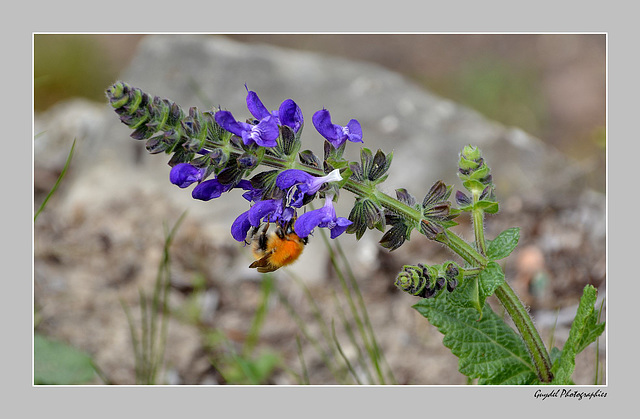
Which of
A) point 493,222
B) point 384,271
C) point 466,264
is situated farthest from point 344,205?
point 466,264

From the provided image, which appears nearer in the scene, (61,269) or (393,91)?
(61,269)

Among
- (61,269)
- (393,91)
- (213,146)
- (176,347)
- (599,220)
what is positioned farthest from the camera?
(393,91)

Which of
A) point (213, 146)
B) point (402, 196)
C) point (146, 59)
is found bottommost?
point (402, 196)

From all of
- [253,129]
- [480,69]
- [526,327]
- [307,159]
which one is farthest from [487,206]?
[480,69]

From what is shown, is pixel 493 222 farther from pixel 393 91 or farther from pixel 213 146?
pixel 213 146

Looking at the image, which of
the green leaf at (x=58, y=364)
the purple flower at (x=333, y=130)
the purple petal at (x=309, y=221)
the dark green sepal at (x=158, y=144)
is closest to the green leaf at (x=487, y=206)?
the purple flower at (x=333, y=130)

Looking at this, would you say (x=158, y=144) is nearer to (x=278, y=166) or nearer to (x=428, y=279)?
(x=278, y=166)

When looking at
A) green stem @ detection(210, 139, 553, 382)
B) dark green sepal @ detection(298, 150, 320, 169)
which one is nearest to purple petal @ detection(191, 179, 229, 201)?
green stem @ detection(210, 139, 553, 382)

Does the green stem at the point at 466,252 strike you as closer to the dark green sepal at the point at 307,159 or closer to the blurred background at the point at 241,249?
the dark green sepal at the point at 307,159
